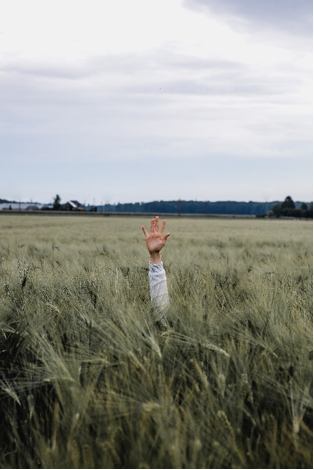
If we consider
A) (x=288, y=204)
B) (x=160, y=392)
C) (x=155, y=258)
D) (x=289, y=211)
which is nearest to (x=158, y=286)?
(x=155, y=258)

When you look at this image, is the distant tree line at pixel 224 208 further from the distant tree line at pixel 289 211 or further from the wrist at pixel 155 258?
the wrist at pixel 155 258

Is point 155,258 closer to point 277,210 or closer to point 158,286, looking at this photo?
point 158,286

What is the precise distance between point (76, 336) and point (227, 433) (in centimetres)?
95

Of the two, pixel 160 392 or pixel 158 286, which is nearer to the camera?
pixel 160 392

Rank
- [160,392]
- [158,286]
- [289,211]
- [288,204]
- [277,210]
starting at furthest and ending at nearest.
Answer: [288,204]
[277,210]
[289,211]
[158,286]
[160,392]

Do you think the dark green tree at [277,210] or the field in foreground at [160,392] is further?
the dark green tree at [277,210]

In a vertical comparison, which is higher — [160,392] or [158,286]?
[158,286]

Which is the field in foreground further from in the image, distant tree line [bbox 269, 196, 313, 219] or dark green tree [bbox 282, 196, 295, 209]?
dark green tree [bbox 282, 196, 295, 209]

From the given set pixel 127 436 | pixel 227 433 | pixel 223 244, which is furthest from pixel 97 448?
pixel 223 244

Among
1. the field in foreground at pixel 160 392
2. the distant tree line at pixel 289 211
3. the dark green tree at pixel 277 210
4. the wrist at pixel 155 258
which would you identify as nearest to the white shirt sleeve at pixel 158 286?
the wrist at pixel 155 258

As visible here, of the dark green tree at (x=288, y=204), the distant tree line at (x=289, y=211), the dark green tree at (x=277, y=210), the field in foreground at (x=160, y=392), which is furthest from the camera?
the dark green tree at (x=288, y=204)

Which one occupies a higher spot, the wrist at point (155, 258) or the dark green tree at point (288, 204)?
the dark green tree at point (288, 204)

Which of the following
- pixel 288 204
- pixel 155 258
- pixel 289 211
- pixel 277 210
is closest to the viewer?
pixel 155 258

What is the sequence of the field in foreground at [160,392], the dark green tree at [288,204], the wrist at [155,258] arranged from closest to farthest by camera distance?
1. the field in foreground at [160,392]
2. the wrist at [155,258]
3. the dark green tree at [288,204]
